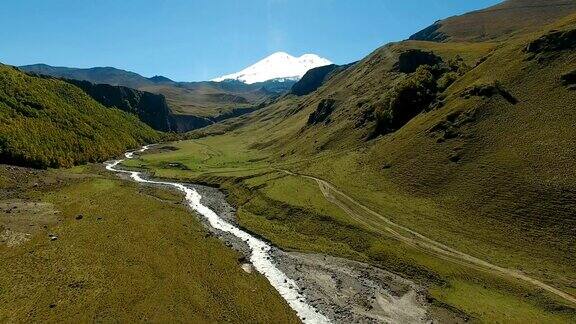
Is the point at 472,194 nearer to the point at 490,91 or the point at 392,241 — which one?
the point at 392,241

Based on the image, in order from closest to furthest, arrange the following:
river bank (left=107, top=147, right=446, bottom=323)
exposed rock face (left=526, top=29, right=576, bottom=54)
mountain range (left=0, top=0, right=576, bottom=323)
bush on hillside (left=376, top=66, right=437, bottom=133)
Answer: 1. river bank (left=107, top=147, right=446, bottom=323)
2. mountain range (left=0, top=0, right=576, bottom=323)
3. exposed rock face (left=526, top=29, right=576, bottom=54)
4. bush on hillside (left=376, top=66, right=437, bottom=133)

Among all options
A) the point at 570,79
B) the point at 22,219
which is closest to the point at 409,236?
the point at 570,79

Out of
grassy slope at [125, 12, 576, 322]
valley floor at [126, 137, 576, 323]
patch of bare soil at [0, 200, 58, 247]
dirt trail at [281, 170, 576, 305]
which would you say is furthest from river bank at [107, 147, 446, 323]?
patch of bare soil at [0, 200, 58, 247]

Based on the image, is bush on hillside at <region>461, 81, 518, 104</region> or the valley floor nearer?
the valley floor

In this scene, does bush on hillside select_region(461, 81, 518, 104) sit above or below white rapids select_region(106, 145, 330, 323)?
above

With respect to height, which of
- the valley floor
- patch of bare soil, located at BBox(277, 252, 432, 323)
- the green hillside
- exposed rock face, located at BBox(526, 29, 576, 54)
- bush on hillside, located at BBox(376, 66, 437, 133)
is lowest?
patch of bare soil, located at BBox(277, 252, 432, 323)

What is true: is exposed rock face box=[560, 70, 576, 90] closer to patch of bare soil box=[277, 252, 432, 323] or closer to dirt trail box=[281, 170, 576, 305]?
dirt trail box=[281, 170, 576, 305]

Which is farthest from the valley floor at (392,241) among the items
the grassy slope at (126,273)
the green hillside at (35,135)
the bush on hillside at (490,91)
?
the green hillside at (35,135)

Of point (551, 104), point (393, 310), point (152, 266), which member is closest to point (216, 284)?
point (152, 266)

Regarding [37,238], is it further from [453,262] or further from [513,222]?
[513,222]
